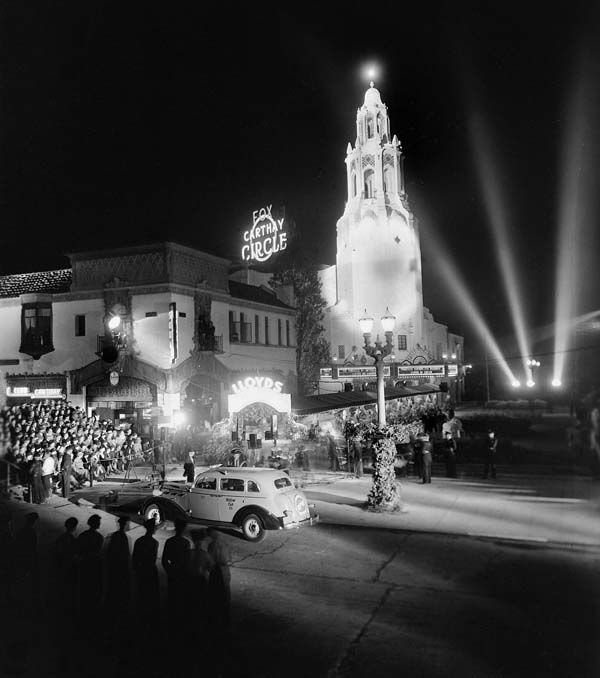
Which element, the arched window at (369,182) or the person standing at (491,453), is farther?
the arched window at (369,182)

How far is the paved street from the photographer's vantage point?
292 inches

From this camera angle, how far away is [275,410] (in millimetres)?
25125

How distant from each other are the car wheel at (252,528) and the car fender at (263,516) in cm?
10

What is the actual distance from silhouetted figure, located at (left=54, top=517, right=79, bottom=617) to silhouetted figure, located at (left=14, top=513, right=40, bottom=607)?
490mm

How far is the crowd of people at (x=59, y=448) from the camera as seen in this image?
17.8 meters

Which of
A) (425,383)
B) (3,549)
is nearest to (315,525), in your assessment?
(3,549)

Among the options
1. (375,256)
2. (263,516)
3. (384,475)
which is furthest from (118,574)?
(375,256)

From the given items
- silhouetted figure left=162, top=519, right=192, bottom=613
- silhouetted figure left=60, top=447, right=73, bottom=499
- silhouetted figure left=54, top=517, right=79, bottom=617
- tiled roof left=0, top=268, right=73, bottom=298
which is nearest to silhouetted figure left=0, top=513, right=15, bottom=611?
silhouetted figure left=54, top=517, right=79, bottom=617

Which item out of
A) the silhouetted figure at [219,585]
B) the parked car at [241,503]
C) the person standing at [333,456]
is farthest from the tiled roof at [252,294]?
the silhouetted figure at [219,585]

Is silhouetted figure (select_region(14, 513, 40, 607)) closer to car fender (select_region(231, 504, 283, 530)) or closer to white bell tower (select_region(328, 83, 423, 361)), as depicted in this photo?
car fender (select_region(231, 504, 283, 530))

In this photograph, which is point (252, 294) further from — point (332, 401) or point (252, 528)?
point (252, 528)

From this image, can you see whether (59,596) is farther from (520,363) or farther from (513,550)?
(520,363)

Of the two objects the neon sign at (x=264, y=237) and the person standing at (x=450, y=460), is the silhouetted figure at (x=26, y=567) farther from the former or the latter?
the neon sign at (x=264, y=237)

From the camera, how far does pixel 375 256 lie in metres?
59.3
